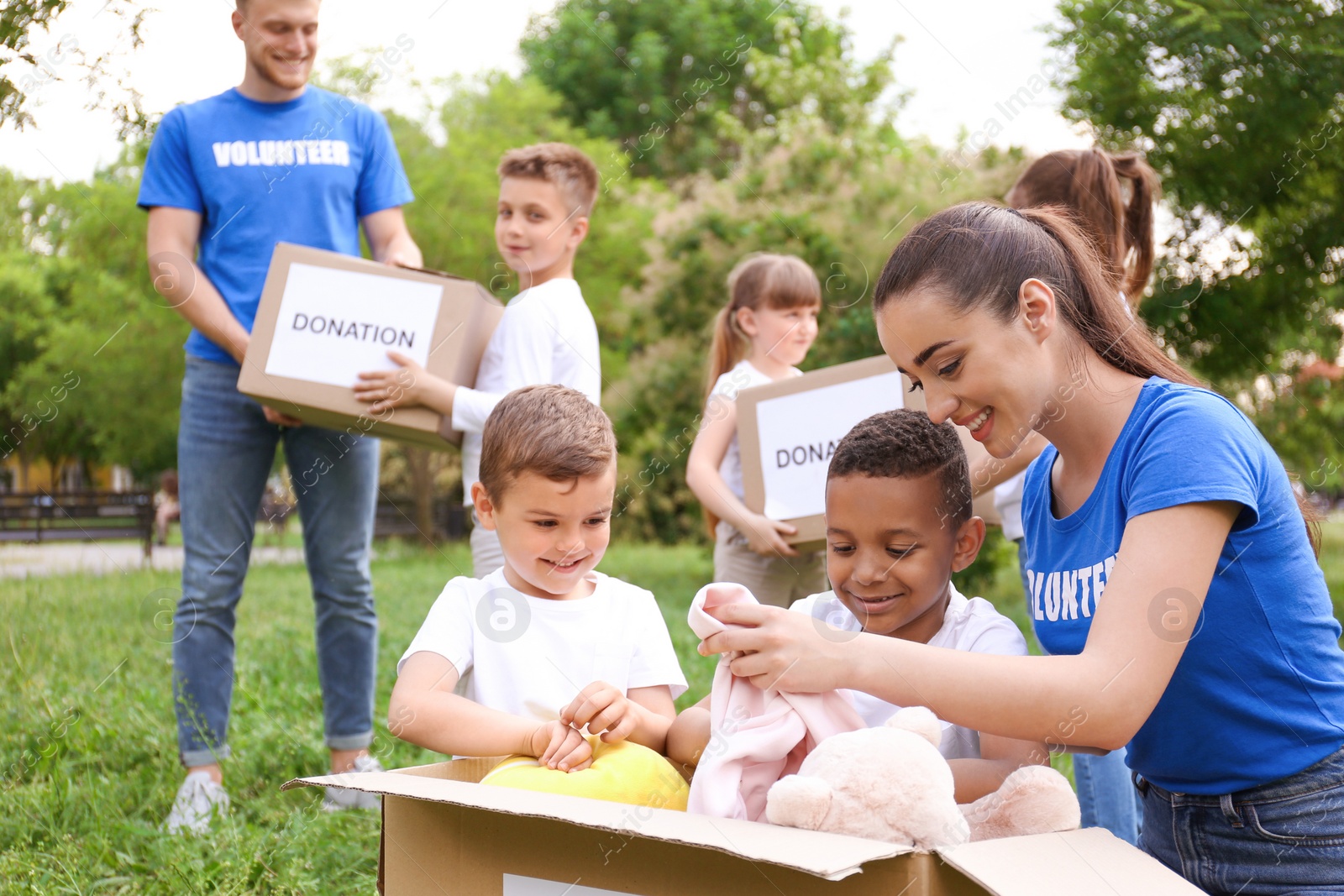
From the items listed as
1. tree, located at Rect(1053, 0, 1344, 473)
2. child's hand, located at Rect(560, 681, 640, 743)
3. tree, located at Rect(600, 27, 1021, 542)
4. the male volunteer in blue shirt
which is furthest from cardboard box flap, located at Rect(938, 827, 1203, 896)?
tree, located at Rect(600, 27, 1021, 542)

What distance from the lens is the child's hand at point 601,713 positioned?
1643 millimetres

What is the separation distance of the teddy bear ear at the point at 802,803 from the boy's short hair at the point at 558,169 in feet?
7.66

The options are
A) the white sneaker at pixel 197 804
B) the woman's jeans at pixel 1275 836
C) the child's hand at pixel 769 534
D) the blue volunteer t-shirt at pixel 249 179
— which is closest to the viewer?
the woman's jeans at pixel 1275 836

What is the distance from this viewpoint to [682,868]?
1.11 meters

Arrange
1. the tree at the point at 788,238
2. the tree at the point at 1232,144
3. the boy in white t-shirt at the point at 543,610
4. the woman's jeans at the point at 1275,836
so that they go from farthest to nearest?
the tree at the point at 788,238
the tree at the point at 1232,144
the boy in white t-shirt at the point at 543,610
the woman's jeans at the point at 1275,836

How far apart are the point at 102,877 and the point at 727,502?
184 centimetres

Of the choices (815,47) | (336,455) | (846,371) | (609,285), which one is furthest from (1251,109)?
(815,47)

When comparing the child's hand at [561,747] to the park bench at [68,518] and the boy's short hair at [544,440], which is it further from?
the park bench at [68,518]

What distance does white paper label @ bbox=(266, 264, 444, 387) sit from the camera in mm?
2762

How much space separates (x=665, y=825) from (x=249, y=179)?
2425mm

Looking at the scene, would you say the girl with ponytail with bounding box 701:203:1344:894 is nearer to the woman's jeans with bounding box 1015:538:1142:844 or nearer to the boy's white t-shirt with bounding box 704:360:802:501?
the woman's jeans with bounding box 1015:538:1142:844

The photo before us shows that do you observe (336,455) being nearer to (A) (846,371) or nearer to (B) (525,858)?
(A) (846,371)

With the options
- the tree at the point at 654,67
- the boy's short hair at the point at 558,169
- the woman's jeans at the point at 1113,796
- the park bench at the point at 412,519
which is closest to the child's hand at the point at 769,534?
the woman's jeans at the point at 1113,796

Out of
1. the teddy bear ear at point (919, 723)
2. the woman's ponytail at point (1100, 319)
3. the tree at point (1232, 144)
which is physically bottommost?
the teddy bear ear at point (919, 723)
